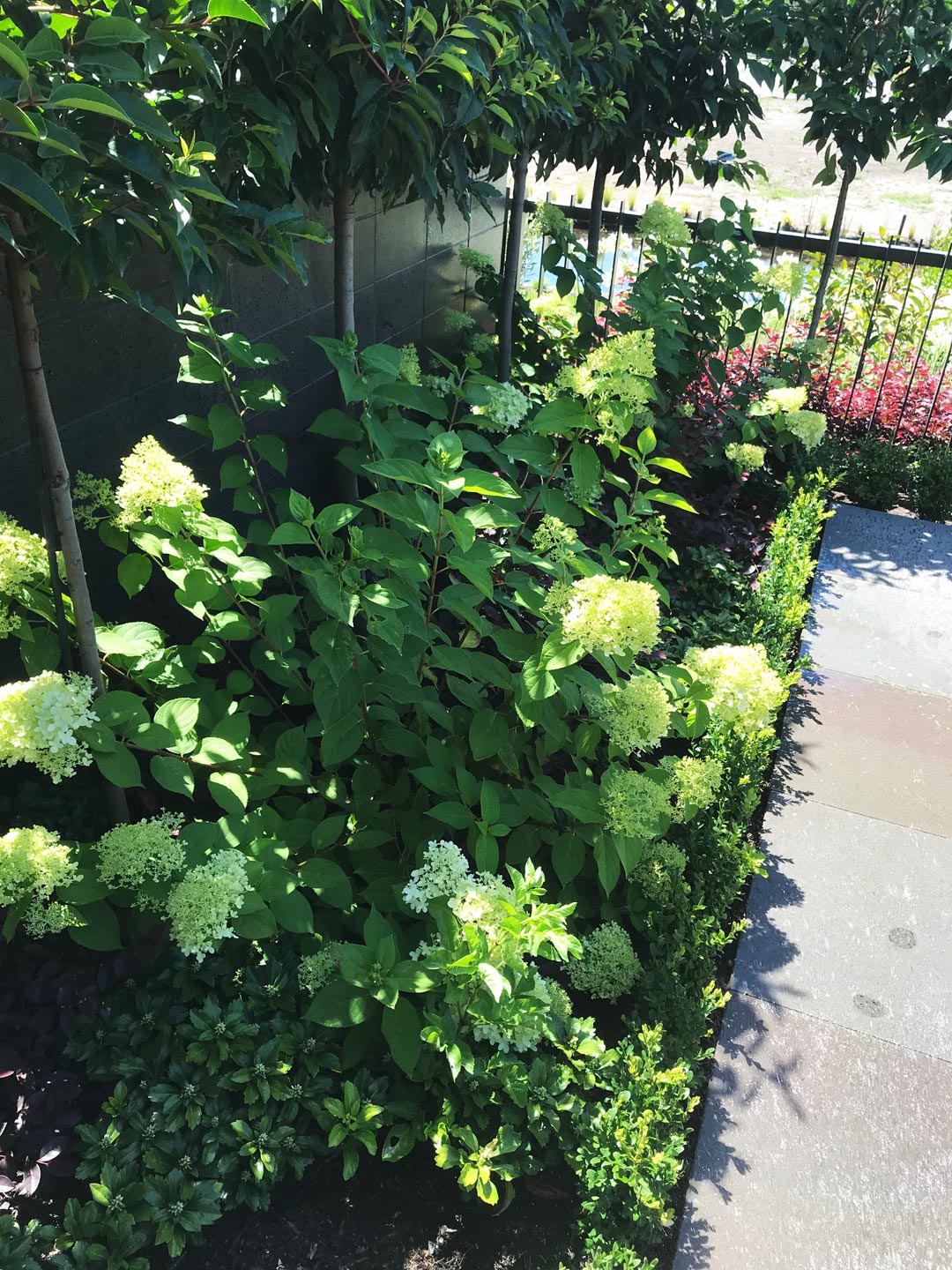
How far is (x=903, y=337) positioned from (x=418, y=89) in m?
6.05

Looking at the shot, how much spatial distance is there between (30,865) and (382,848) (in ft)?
3.47

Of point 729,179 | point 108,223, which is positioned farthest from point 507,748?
point 729,179

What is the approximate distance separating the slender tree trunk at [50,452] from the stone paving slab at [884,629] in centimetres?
Result: 337

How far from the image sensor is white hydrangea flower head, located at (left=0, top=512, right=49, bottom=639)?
2.18 m

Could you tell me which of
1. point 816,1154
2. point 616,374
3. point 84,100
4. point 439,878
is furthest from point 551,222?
point 816,1154

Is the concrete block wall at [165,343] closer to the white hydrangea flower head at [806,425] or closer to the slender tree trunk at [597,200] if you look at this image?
the slender tree trunk at [597,200]

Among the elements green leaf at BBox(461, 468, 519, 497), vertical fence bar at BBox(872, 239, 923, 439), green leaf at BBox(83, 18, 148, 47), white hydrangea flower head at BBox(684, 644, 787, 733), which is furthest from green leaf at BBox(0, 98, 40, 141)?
vertical fence bar at BBox(872, 239, 923, 439)

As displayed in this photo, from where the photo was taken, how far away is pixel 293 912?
2.26 meters

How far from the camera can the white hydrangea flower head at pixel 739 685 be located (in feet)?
8.87

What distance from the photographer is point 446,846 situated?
7.31 feet

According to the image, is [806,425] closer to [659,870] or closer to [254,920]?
[659,870]

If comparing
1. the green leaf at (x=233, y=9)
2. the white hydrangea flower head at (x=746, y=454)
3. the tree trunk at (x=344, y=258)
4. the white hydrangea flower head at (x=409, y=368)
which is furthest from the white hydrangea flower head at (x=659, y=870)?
the white hydrangea flower head at (x=746, y=454)

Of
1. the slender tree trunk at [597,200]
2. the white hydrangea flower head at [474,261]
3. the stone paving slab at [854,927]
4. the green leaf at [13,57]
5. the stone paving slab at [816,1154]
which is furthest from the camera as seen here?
the slender tree trunk at [597,200]

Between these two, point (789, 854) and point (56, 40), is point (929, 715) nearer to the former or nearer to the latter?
point (789, 854)
